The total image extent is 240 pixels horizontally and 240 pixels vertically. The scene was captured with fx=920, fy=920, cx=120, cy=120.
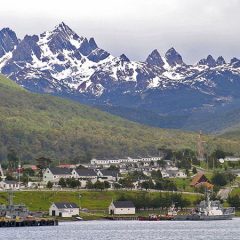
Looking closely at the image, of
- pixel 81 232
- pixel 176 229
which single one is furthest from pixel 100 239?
pixel 176 229

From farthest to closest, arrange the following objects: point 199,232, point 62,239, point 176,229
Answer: point 176,229 < point 199,232 < point 62,239

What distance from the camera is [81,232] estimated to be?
17475 cm

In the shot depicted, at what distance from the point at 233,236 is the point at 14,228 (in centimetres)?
5548

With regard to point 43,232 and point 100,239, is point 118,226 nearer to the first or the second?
point 43,232

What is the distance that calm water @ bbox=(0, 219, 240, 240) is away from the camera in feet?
526

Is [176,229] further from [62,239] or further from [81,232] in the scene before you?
[62,239]

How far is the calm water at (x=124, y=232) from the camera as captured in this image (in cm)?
16038

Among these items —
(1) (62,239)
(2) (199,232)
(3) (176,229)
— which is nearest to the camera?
(1) (62,239)

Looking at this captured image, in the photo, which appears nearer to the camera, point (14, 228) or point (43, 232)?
point (43, 232)

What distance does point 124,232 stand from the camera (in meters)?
173

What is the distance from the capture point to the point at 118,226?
19512cm

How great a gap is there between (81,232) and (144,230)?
13359mm

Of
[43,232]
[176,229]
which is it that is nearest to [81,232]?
[43,232]

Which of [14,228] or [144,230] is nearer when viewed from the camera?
[144,230]
